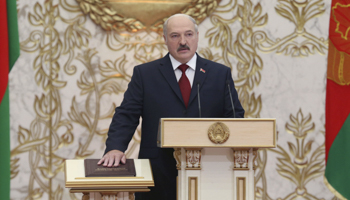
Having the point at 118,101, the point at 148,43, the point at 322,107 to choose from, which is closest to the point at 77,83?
the point at 118,101

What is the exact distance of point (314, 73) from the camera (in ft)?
12.6

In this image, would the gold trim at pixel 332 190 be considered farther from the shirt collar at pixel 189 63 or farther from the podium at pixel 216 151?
the podium at pixel 216 151

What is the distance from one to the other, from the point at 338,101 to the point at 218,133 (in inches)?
88.9

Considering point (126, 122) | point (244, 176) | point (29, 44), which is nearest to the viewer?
point (244, 176)

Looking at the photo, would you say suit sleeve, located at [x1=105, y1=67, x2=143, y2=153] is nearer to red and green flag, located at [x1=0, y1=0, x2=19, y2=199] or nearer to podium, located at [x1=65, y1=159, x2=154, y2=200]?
podium, located at [x1=65, y1=159, x2=154, y2=200]

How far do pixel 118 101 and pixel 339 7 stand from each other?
194 centimetres

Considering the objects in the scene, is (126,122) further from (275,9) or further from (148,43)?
(275,9)

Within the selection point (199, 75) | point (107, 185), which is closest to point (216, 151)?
point (107, 185)

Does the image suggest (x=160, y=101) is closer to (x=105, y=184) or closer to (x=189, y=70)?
(x=189, y=70)

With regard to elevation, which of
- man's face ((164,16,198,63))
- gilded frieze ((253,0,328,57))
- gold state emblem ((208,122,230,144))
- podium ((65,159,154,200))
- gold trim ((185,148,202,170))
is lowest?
podium ((65,159,154,200))

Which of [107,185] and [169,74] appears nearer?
[107,185]

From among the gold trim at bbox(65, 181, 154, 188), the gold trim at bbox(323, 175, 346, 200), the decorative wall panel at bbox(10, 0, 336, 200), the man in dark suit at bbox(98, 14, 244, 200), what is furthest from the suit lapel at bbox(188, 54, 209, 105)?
the gold trim at bbox(323, 175, 346, 200)

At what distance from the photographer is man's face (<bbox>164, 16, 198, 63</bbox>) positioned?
8.00 ft

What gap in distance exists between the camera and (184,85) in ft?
7.90
